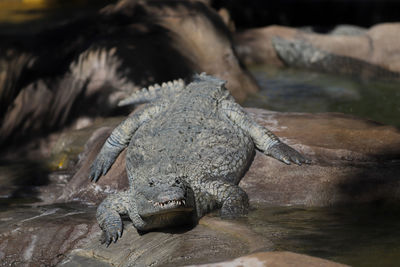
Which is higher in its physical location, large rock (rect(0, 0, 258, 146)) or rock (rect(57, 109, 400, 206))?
large rock (rect(0, 0, 258, 146))

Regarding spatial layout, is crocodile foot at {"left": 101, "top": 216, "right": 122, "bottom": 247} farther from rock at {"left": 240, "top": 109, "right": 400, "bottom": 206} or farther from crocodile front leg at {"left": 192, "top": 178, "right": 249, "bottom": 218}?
rock at {"left": 240, "top": 109, "right": 400, "bottom": 206}

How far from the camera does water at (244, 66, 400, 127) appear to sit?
893cm

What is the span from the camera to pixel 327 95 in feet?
32.3

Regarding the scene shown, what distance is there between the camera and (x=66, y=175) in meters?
7.27

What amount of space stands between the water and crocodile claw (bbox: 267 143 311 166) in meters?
2.78

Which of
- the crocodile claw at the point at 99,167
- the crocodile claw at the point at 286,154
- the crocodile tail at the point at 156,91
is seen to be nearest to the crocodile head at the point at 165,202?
the crocodile claw at the point at 286,154

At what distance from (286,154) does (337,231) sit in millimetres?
1410

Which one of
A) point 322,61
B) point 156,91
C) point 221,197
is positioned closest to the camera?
point 221,197

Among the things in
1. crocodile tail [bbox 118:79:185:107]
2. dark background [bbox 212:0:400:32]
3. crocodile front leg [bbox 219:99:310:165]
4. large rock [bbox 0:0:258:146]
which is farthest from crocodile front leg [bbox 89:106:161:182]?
dark background [bbox 212:0:400:32]

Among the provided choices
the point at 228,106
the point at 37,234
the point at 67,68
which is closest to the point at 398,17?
the point at 67,68

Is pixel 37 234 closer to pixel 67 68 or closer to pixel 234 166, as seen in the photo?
pixel 234 166

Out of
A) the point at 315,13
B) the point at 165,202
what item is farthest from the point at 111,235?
the point at 315,13

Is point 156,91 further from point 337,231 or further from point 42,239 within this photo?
point 337,231

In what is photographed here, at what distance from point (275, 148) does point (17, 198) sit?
9.80 feet
